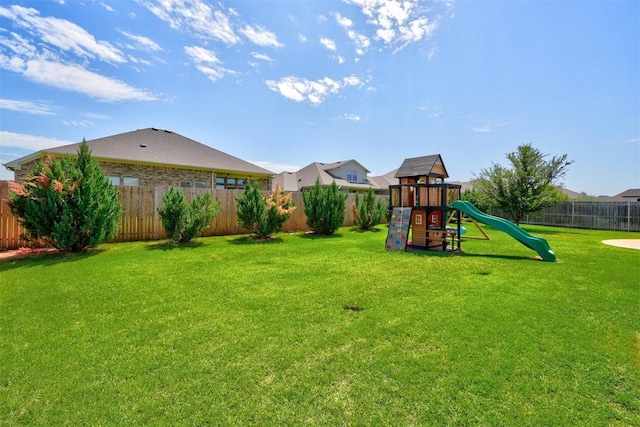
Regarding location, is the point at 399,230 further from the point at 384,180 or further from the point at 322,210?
the point at 384,180

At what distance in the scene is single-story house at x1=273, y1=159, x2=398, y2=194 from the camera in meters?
28.7

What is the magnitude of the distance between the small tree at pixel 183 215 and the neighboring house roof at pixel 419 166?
6483 millimetres

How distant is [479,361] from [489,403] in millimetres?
543

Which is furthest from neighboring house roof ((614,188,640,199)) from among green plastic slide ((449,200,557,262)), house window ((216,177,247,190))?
house window ((216,177,247,190))

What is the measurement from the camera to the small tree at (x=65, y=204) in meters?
6.59

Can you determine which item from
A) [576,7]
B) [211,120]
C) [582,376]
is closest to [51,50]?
[211,120]

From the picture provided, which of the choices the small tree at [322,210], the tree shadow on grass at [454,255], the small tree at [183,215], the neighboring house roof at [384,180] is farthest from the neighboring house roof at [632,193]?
the small tree at [183,215]

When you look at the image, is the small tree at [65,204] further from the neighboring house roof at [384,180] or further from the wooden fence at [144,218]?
the neighboring house roof at [384,180]

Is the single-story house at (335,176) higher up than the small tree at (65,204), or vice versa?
the single-story house at (335,176)

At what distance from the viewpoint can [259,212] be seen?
9961 mm

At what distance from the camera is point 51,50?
28.6ft

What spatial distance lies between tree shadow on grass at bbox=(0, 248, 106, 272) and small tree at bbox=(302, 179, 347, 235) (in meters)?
7.10

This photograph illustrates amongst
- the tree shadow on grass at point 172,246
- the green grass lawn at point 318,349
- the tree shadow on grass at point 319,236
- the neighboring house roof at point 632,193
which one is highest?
the neighboring house roof at point 632,193

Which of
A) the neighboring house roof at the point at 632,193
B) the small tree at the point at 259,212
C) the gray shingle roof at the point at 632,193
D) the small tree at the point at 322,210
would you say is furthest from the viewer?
the gray shingle roof at the point at 632,193
